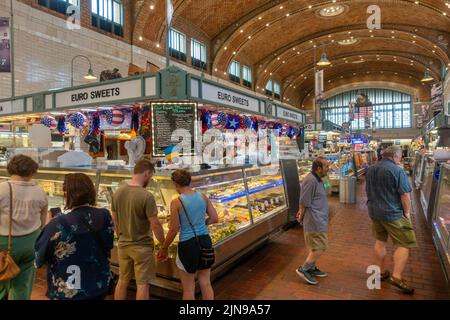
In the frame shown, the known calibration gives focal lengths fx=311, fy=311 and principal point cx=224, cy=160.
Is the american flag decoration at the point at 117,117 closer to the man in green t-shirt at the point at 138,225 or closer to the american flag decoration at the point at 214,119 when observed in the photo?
the american flag decoration at the point at 214,119

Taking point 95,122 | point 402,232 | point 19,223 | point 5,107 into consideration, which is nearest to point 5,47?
point 5,107

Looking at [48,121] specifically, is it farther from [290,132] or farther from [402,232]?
[402,232]

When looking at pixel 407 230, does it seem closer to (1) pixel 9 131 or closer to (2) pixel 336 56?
(1) pixel 9 131

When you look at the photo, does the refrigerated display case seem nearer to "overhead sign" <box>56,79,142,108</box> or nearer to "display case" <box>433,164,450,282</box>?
"overhead sign" <box>56,79,142,108</box>

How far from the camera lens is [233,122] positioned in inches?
248

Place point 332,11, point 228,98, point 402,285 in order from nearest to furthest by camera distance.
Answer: point 402,285, point 228,98, point 332,11

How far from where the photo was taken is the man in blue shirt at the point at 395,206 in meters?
3.45

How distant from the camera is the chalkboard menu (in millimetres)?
4547

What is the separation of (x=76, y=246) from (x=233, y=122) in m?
4.64

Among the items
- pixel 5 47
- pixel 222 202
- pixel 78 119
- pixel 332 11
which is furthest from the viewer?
pixel 332 11

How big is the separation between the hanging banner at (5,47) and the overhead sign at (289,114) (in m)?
6.73

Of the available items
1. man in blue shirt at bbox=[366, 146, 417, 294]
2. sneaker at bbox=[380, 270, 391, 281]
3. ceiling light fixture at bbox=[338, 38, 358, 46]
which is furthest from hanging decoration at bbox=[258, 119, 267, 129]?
ceiling light fixture at bbox=[338, 38, 358, 46]

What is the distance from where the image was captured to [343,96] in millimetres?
39875

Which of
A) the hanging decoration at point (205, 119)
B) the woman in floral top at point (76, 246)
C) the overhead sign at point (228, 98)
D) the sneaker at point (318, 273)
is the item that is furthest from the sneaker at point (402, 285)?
the hanging decoration at point (205, 119)
